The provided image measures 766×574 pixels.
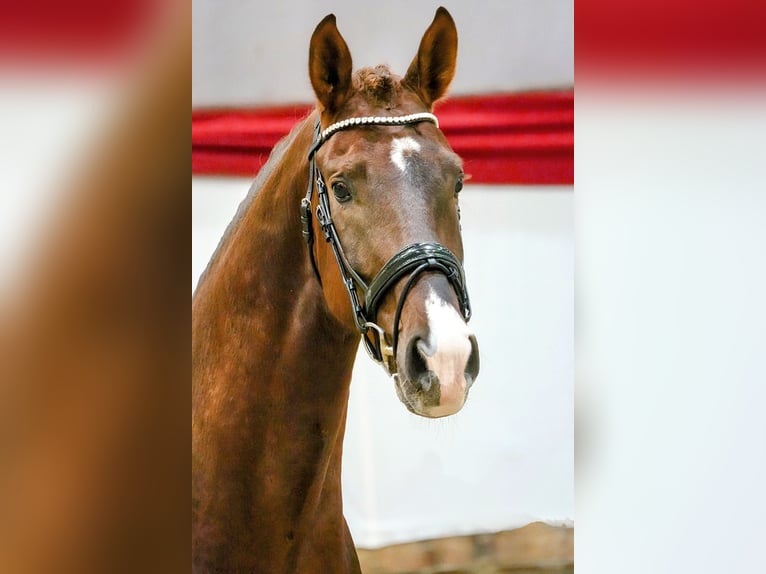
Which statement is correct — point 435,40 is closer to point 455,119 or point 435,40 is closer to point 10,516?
point 455,119

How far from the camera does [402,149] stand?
3.02 feet

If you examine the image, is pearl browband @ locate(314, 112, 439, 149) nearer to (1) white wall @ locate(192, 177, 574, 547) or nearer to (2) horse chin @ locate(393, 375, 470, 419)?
(2) horse chin @ locate(393, 375, 470, 419)

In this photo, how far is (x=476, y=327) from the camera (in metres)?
1.42

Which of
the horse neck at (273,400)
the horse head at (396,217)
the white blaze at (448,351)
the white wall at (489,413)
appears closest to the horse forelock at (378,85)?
the horse head at (396,217)

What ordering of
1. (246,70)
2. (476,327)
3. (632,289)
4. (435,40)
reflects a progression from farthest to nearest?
(476,327) < (246,70) < (435,40) < (632,289)

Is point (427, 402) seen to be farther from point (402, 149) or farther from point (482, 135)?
point (482, 135)

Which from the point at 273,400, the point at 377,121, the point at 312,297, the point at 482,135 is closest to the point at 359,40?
the point at 482,135

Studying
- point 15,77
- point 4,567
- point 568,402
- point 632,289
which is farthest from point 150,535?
point 568,402

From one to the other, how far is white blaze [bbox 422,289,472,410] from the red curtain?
2.12 ft

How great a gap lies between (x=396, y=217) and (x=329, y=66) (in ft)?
0.82

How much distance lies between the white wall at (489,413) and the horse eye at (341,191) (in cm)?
47

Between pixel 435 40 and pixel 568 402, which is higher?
pixel 435 40

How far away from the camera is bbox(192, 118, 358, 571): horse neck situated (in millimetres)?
1030

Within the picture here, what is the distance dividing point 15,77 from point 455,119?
1.01m
